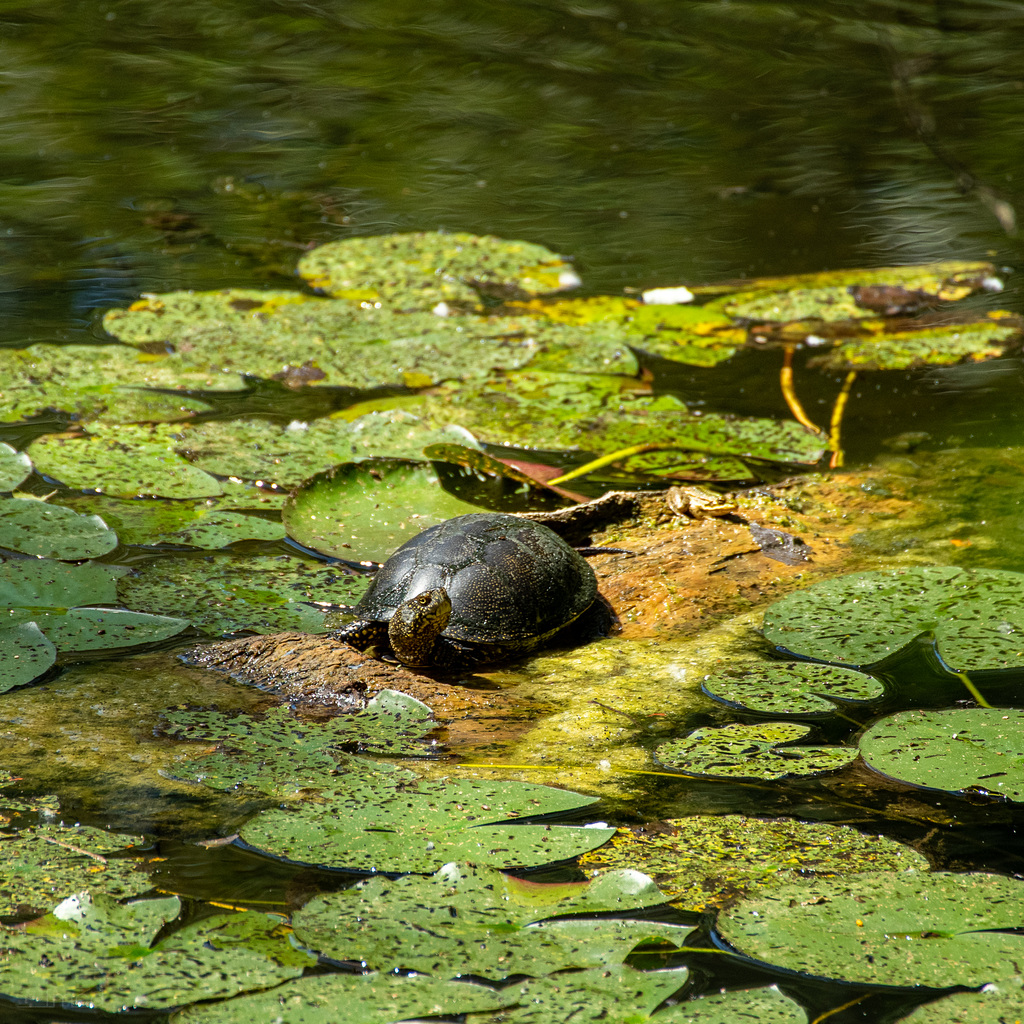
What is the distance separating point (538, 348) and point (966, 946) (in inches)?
134

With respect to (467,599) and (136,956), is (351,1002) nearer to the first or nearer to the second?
(136,956)

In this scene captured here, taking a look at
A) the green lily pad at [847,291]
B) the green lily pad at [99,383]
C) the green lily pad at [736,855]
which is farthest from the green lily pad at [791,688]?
the green lily pad at [847,291]

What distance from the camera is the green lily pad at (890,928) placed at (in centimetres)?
157

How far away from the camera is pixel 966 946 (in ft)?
5.27

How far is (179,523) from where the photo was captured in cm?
331

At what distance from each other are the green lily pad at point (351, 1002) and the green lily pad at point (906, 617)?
1.41 metres

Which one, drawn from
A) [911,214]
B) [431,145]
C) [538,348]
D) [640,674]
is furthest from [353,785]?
[431,145]

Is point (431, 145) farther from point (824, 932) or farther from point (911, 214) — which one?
point (824, 932)

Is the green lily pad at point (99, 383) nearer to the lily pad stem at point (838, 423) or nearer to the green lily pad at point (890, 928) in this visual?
the lily pad stem at point (838, 423)

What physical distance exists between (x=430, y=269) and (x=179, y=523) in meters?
2.59

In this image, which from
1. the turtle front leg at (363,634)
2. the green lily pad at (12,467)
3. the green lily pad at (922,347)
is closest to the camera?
the turtle front leg at (363,634)

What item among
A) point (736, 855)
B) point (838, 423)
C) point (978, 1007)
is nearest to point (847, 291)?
point (838, 423)

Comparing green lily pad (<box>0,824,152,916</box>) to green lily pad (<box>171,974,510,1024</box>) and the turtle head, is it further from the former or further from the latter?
the turtle head

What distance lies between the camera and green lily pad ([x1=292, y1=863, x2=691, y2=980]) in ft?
5.18
